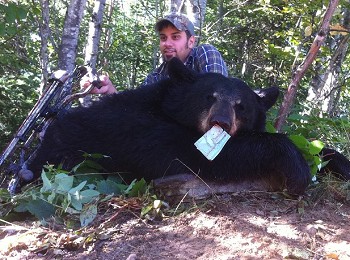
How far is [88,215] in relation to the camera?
7.04ft

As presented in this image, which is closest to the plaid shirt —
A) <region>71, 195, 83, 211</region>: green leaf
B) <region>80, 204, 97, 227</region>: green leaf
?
<region>71, 195, 83, 211</region>: green leaf

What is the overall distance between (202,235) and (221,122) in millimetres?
Result: 873

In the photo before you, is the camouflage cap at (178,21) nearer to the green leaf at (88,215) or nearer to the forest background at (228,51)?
the forest background at (228,51)

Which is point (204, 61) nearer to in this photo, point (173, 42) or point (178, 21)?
point (173, 42)

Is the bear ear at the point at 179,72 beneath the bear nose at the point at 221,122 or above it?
above

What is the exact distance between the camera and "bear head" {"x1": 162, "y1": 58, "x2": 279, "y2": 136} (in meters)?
2.84

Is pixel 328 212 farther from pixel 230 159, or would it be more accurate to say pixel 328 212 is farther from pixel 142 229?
pixel 142 229

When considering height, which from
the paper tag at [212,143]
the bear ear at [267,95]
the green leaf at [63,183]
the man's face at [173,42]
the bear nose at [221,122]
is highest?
the man's face at [173,42]

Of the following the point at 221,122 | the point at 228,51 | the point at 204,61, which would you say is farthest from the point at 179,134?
the point at 228,51

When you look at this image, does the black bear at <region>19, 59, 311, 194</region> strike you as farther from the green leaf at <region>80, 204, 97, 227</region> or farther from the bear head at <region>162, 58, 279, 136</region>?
the green leaf at <region>80, 204, 97, 227</region>

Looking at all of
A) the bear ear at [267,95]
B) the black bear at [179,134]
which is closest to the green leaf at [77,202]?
the black bear at [179,134]

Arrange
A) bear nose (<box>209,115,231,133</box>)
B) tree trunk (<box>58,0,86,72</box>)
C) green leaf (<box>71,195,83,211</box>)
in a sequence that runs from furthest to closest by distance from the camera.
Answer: tree trunk (<box>58,0,86,72</box>) < bear nose (<box>209,115,231,133</box>) < green leaf (<box>71,195,83,211</box>)

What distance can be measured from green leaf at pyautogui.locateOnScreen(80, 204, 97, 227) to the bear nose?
3.02 ft

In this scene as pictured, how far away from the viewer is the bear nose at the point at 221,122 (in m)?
2.60
